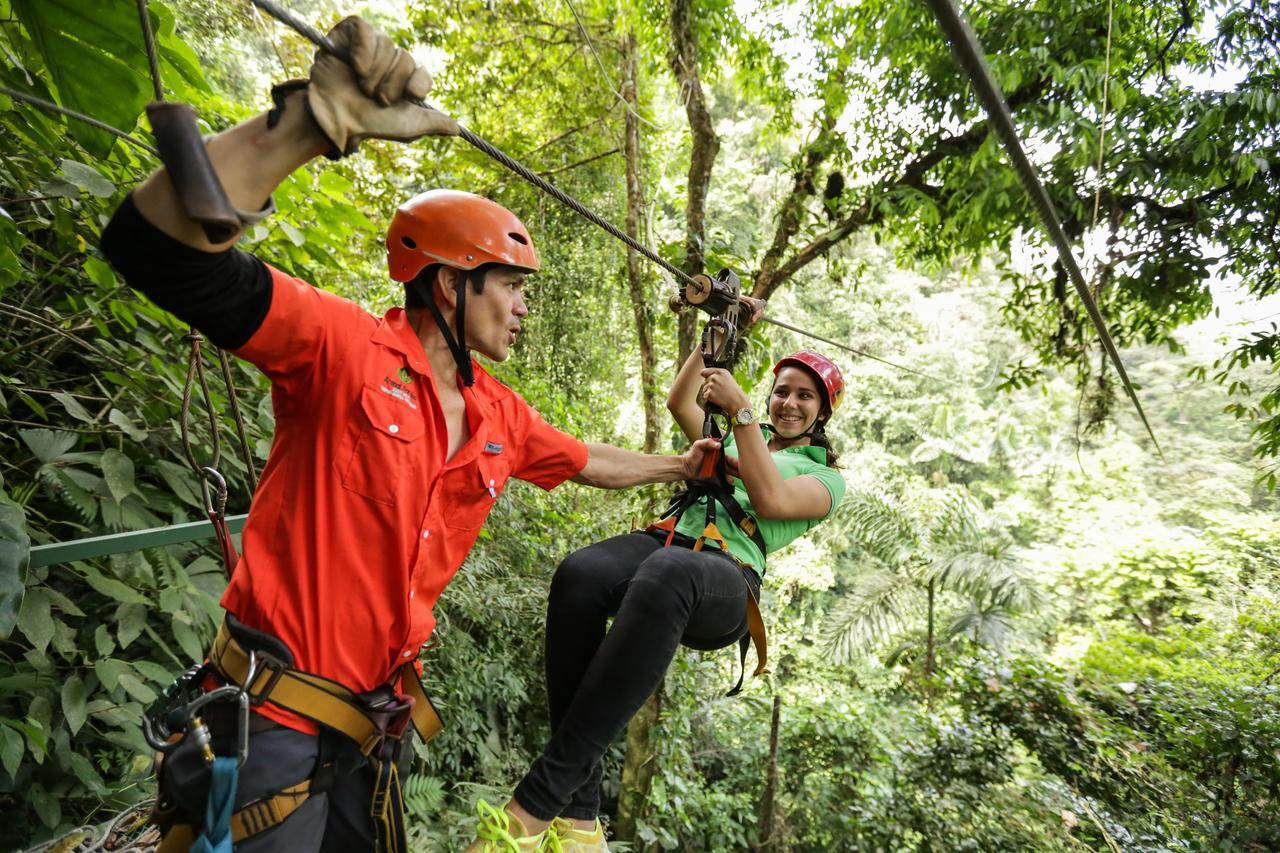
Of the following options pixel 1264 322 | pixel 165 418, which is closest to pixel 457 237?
pixel 165 418

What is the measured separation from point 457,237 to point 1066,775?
5.65m

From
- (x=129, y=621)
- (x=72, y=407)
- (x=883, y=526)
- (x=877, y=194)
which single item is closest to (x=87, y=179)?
(x=72, y=407)

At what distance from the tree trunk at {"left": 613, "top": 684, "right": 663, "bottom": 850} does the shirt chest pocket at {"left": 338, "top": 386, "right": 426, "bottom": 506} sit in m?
3.65

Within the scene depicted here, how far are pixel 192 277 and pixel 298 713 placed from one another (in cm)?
80

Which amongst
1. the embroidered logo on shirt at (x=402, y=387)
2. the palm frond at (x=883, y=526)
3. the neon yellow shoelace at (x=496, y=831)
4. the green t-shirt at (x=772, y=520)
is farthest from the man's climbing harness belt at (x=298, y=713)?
the palm frond at (x=883, y=526)

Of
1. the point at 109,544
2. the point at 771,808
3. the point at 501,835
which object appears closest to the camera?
the point at 501,835

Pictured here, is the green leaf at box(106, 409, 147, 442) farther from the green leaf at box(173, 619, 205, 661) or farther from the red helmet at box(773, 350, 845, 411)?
the red helmet at box(773, 350, 845, 411)

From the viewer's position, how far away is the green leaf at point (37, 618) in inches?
66.9

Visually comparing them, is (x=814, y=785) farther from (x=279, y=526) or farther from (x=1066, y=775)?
(x=279, y=526)

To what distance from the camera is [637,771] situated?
457cm

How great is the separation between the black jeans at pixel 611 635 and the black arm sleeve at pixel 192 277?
1.11m

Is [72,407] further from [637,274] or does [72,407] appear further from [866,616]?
[866,616]

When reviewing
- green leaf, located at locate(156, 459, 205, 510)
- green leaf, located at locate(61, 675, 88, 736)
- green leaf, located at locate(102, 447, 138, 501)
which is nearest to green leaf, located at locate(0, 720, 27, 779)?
green leaf, located at locate(61, 675, 88, 736)

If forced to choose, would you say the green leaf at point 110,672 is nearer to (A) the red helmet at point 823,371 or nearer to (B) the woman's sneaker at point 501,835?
(B) the woman's sneaker at point 501,835
